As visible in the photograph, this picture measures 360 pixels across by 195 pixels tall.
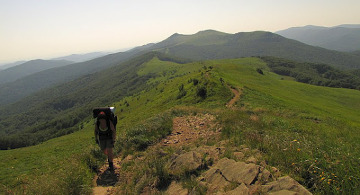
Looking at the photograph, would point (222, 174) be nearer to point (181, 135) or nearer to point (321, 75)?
point (181, 135)

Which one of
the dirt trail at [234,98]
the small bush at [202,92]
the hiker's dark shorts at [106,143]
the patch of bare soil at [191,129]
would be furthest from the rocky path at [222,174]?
the small bush at [202,92]

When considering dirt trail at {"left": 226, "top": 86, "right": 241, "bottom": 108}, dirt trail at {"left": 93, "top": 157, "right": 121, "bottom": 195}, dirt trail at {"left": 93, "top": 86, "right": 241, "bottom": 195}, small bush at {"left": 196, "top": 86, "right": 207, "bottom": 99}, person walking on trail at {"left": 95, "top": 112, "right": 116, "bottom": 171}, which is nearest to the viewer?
dirt trail at {"left": 93, "top": 157, "right": 121, "bottom": 195}

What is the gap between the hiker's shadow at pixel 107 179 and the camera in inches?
281

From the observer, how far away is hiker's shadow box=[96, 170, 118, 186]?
7.14 meters

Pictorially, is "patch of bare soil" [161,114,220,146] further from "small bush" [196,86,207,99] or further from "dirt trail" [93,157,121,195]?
"small bush" [196,86,207,99]

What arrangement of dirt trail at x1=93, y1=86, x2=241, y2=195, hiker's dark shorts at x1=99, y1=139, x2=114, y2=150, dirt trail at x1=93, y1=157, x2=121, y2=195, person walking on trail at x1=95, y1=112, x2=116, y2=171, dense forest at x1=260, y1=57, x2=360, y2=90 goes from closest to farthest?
dirt trail at x1=93, y1=157, x2=121, y2=195
dirt trail at x1=93, y1=86, x2=241, y2=195
person walking on trail at x1=95, y1=112, x2=116, y2=171
hiker's dark shorts at x1=99, y1=139, x2=114, y2=150
dense forest at x1=260, y1=57, x2=360, y2=90

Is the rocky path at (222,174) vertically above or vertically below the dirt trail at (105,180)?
above

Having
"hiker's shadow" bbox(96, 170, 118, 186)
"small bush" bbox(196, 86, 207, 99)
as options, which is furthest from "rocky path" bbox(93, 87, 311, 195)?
"small bush" bbox(196, 86, 207, 99)

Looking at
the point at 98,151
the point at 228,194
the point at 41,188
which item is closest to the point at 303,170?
the point at 228,194

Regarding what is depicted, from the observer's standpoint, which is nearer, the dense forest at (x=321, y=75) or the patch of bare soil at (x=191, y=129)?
the patch of bare soil at (x=191, y=129)

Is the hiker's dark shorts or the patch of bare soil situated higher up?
the hiker's dark shorts

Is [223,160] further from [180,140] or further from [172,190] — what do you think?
[180,140]

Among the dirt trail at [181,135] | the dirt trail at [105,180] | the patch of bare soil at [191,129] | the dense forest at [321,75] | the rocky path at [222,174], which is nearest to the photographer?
the rocky path at [222,174]

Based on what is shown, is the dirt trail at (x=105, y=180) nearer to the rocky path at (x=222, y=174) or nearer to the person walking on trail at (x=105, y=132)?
the rocky path at (x=222, y=174)
